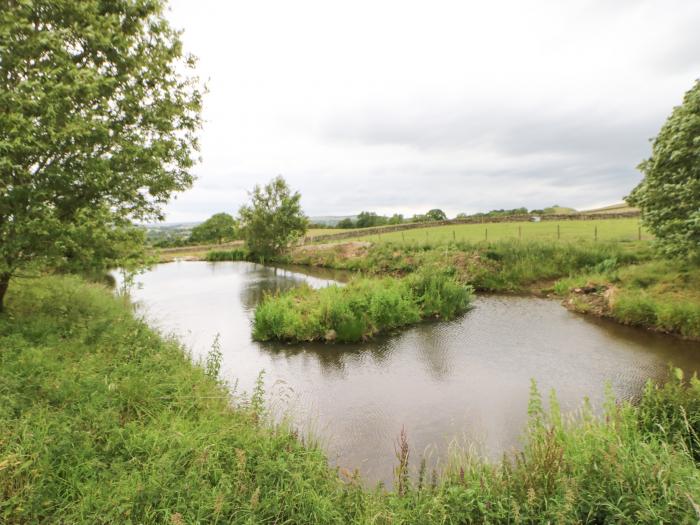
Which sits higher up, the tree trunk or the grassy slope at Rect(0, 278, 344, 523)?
the tree trunk

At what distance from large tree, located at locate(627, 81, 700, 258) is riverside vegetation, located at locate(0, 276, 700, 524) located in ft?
34.1

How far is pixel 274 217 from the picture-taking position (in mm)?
43812

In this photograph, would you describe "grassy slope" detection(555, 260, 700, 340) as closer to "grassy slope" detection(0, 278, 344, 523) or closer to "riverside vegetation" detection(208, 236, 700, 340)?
"riverside vegetation" detection(208, 236, 700, 340)

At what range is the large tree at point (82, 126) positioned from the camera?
720 cm

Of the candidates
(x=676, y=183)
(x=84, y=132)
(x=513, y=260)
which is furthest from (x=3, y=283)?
(x=513, y=260)

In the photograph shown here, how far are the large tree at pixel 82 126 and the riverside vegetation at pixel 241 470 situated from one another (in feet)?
8.63

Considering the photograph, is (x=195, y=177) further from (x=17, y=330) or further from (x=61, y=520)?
Result: (x=61, y=520)

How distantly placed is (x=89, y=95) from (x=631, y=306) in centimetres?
1963

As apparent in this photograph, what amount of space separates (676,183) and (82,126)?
760 inches

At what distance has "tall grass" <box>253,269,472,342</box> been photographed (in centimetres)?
1445

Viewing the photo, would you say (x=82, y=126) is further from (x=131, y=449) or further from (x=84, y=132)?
(x=131, y=449)

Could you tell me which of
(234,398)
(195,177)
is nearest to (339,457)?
(234,398)

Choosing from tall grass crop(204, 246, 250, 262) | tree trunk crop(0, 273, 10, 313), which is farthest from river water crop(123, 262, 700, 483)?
tall grass crop(204, 246, 250, 262)

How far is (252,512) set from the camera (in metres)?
4.30
